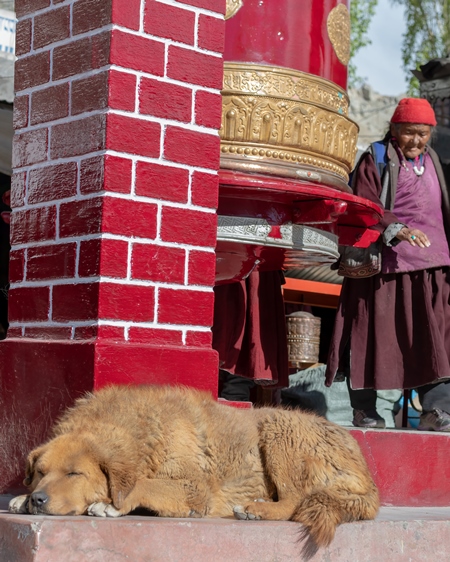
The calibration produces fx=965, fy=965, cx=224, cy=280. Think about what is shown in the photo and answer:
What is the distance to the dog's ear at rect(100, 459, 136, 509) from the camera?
9.26ft

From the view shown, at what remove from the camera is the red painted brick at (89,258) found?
321cm

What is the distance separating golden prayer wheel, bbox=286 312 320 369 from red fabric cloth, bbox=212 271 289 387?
166 cm

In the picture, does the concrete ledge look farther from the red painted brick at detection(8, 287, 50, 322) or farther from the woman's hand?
the woman's hand

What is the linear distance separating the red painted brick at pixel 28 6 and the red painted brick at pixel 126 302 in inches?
44.3

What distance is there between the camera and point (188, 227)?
3.44 metres

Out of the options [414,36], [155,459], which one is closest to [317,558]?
[155,459]

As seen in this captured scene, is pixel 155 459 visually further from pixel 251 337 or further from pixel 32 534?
pixel 251 337

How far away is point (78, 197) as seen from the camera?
332 centimetres

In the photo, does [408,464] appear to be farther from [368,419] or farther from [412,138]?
[412,138]

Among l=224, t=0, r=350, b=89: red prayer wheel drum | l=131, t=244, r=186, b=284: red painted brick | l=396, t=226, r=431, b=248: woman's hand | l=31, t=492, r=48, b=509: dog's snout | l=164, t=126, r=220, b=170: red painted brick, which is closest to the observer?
l=31, t=492, r=48, b=509: dog's snout

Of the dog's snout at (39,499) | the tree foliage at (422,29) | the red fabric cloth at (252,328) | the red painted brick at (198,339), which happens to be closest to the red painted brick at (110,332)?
the red painted brick at (198,339)

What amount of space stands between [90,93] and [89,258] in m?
0.57

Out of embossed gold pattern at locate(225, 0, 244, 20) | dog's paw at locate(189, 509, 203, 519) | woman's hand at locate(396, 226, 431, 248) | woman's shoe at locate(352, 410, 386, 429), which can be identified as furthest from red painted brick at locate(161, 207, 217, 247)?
woman's shoe at locate(352, 410, 386, 429)

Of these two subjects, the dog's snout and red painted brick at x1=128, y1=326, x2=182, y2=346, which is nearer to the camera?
the dog's snout
